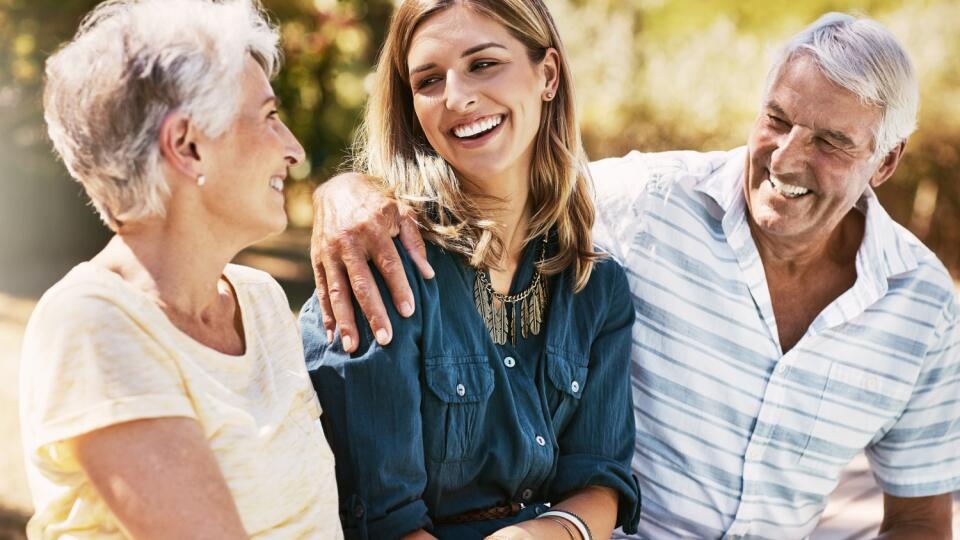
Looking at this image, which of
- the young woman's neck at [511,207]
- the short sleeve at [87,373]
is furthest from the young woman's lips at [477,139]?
the short sleeve at [87,373]

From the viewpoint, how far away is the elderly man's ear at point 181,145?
157 centimetres

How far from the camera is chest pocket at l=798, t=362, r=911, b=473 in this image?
246 centimetres

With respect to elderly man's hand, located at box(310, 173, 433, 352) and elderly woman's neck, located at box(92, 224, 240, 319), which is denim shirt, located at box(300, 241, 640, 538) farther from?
elderly woman's neck, located at box(92, 224, 240, 319)

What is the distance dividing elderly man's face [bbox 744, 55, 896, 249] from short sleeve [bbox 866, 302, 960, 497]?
383mm

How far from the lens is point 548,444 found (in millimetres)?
2178

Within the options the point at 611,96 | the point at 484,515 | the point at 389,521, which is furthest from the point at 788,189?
the point at 611,96

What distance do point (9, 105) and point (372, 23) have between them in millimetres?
2415

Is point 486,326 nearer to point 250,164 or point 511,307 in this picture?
point 511,307

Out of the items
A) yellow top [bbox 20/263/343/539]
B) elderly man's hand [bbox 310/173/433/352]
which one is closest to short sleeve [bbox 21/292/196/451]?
yellow top [bbox 20/263/343/539]

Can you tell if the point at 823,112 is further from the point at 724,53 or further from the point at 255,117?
the point at 724,53

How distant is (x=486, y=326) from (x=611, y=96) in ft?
18.9

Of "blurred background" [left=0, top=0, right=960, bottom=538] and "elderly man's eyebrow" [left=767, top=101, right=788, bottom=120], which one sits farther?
"blurred background" [left=0, top=0, right=960, bottom=538]

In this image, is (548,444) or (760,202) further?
(760,202)

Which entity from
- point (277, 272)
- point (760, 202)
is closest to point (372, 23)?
point (277, 272)
